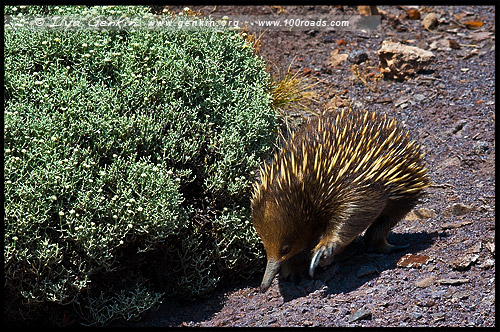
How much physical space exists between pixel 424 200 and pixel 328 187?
1813mm

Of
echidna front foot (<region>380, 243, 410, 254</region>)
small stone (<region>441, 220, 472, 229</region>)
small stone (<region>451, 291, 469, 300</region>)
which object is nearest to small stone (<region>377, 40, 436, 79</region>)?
small stone (<region>441, 220, 472, 229</region>)

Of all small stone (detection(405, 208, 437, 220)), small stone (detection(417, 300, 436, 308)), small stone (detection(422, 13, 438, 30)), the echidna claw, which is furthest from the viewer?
small stone (detection(422, 13, 438, 30))

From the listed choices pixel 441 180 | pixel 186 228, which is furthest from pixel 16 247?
pixel 441 180

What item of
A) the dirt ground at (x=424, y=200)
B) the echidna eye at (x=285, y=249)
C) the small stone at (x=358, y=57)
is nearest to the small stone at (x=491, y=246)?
the dirt ground at (x=424, y=200)

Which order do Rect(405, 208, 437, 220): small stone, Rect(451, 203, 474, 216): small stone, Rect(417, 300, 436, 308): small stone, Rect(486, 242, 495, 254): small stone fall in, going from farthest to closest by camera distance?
Rect(405, 208, 437, 220): small stone → Rect(451, 203, 474, 216): small stone → Rect(486, 242, 495, 254): small stone → Rect(417, 300, 436, 308): small stone

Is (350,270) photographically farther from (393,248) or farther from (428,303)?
(428,303)

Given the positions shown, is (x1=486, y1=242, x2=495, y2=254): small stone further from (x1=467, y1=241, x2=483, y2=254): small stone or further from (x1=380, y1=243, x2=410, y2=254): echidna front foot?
(x1=380, y1=243, x2=410, y2=254): echidna front foot

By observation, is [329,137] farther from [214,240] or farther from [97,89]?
[97,89]

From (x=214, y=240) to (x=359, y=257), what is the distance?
42.8 inches

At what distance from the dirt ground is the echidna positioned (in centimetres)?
33

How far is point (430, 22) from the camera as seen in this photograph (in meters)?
8.09

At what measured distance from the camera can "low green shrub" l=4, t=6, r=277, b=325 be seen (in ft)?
13.6

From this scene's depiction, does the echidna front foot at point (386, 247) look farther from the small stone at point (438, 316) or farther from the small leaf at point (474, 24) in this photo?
the small leaf at point (474, 24)

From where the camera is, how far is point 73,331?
4.39m
